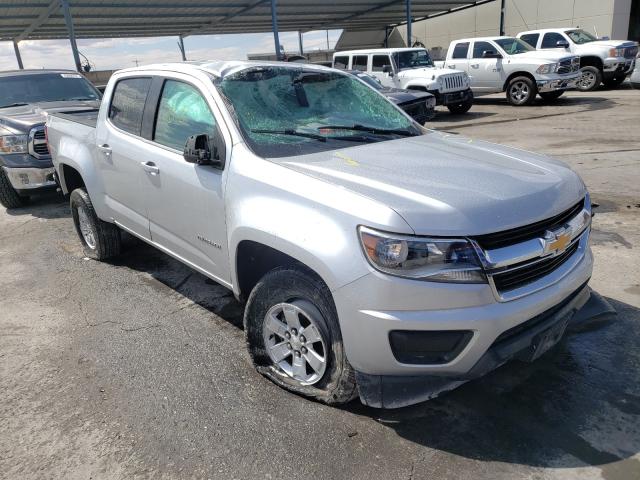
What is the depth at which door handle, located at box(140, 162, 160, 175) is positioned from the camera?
3590mm

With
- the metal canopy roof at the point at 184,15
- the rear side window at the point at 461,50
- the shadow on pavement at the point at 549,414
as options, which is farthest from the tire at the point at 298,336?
the metal canopy roof at the point at 184,15

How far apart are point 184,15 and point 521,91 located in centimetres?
1485

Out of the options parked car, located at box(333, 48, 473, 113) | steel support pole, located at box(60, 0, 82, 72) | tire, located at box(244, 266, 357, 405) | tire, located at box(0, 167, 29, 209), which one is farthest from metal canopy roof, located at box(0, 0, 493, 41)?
tire, located at box(244, 266, 357, 405)

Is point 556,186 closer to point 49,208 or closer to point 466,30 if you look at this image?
point 49,208

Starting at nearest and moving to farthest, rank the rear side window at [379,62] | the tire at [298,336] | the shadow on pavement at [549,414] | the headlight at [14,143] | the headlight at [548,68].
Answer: the shadow on pavement at [549,414] → the tire at [298,336] → the headlight at [14,143] → the rear side window at [379,62] → the headlight at [548,68]

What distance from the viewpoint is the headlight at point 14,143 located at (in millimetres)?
6695

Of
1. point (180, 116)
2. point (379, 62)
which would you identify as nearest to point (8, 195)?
point (180, 116)

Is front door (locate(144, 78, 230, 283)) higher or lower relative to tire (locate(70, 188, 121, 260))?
higher

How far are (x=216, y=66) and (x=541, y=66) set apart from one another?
1355 cm

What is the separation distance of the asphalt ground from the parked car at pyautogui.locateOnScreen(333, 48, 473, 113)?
9.90 m

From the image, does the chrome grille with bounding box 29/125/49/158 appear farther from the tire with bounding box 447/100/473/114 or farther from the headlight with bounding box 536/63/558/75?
the headlight with bounding box 536/63/558/75

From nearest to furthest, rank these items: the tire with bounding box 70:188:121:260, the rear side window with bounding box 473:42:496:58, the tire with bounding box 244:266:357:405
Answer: the tire with bounding box 244:266:357:405 → the tire with bounding box 70:188:121:260 → the rear side window with bounding box 473:42:496:58

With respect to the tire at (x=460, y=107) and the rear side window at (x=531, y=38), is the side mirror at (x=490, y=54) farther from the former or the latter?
the rear side window at (x=531, y=38)

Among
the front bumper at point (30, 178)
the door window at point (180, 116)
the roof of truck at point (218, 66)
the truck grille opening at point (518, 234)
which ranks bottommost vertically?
the front bumper at point (30, 178)
